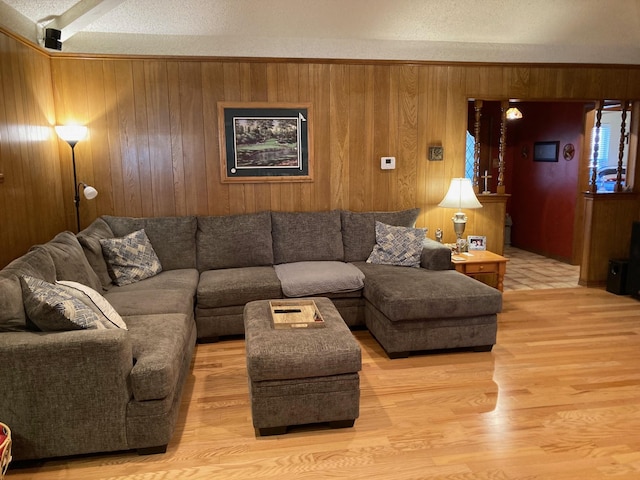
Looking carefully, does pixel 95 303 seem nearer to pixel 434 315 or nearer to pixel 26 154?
pixel 26 154

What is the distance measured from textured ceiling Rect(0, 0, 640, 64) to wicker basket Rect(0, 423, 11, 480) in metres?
2.90

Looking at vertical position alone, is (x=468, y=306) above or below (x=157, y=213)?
below

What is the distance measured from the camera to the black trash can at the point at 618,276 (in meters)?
4.98

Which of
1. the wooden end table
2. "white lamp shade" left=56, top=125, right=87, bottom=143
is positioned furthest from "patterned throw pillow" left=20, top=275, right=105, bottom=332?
the wooden end table

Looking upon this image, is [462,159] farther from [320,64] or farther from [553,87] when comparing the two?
[320,64]

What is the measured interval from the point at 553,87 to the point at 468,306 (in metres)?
2.84

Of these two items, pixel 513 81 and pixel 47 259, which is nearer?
pixel 47 259

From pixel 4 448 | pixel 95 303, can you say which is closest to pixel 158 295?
pixel 95 303

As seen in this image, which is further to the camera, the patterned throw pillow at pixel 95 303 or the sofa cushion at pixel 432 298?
the sofa cushion at pixel 432 298

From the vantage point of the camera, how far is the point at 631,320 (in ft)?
14.1

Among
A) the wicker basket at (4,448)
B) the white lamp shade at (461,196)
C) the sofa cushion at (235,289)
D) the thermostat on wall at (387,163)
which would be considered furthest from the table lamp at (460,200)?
the wicker basket at (4,448)

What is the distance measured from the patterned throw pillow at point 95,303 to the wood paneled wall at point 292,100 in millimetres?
1953

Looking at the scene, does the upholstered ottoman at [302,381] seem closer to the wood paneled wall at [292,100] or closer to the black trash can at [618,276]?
the wood paneled wall at [292,100]

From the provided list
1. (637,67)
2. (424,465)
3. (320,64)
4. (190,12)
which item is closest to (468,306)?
(424,465)
